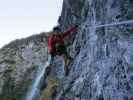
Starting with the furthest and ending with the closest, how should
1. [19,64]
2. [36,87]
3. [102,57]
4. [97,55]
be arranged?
[19,64] < [36,87] < [97,55] < [102,57]

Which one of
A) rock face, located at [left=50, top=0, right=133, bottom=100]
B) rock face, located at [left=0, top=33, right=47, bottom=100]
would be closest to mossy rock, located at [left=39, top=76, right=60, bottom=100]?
rock face, located at [left=50, top=0, right=133, bottom=100]

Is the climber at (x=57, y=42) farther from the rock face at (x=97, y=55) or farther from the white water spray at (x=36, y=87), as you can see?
the white water spray at (x=36, y=87)

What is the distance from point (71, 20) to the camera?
77.7 feet

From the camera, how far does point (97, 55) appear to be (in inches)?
624

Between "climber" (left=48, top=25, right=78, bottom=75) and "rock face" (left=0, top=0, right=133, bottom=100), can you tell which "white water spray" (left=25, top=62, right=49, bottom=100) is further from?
"climber" (left=48, top=25, right=78, bottom=75)

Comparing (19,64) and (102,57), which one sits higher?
(102,57)

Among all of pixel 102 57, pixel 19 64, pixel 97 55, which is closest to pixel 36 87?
pixel 19 64

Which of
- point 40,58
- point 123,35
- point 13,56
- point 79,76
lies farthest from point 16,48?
point 123,35

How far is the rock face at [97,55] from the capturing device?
13736mm

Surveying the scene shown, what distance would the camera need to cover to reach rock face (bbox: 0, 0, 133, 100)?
13.7 m

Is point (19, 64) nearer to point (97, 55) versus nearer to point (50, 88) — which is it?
point (50, 88)

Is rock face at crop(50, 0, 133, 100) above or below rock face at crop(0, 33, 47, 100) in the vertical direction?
above

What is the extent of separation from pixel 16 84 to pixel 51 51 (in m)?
10.4

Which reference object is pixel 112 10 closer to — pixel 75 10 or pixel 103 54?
pixel 103 54
